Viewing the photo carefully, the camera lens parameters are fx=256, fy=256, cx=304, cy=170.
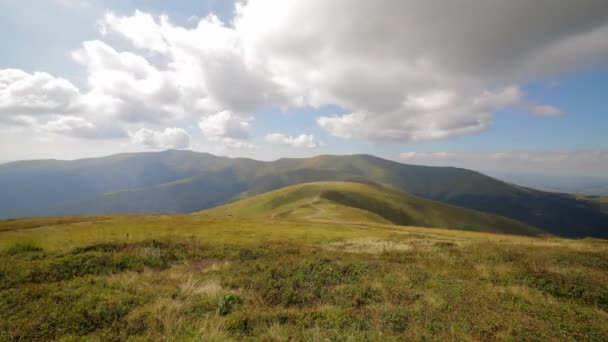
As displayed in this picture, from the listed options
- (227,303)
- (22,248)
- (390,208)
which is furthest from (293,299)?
(390,208)

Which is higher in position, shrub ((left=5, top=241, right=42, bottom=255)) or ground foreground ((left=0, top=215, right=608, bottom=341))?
ground foreground ((left=0, top=215, right=608, bottom=341))

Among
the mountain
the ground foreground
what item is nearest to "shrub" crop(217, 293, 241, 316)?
the ground foreground

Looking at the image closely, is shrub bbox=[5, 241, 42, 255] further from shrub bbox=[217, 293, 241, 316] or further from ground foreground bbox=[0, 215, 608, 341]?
shrub bbox=[217, 293, 241, 316]

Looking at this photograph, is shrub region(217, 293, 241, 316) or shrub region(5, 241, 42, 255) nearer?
shrub region(217, 293, 241, 316)

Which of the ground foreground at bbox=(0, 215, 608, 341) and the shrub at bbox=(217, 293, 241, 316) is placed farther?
the shrub at bbox=(217, 293, 241, 316)

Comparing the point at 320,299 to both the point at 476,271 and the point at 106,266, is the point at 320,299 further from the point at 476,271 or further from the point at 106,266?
the point at 106,266

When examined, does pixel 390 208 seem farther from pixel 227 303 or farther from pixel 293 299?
pixel 227 303

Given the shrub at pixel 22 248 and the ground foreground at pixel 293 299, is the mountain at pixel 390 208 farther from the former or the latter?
the ground foreground at pixel 293 299

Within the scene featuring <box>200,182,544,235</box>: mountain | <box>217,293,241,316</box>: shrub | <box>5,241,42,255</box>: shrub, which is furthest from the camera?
<box>200,182,544,235</box>: mountain

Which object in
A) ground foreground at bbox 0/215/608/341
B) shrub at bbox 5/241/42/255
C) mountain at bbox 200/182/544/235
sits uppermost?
ground foreground at bbox 0/215/608/341

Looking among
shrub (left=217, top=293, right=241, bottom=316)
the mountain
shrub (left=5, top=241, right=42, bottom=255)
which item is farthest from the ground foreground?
the mountain

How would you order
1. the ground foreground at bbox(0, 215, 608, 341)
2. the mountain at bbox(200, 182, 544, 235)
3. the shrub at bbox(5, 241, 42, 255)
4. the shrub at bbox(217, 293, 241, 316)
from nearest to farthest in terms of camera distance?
1. the ground foreground at bbox(0, 215, 608, 341)
2. the shrub at bbox(217, 293, 241, 316)
3. the shrub at bbox(5, 241, 42, 255)
4. the mountain at bbox(200, 182, 544, 235)

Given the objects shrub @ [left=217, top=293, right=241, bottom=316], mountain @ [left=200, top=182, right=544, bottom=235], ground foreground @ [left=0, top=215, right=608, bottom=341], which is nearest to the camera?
ground foreground @ [left=0, top=215, right=608, bottom=341]

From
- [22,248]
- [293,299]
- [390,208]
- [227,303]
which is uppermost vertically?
A: [227,303]
